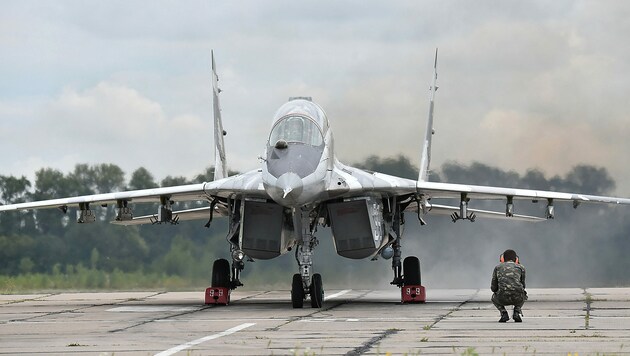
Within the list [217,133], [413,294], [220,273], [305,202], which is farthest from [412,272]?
[217,133]

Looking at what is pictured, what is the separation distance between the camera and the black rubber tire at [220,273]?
941 inches

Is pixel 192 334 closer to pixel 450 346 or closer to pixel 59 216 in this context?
pixel 450 346

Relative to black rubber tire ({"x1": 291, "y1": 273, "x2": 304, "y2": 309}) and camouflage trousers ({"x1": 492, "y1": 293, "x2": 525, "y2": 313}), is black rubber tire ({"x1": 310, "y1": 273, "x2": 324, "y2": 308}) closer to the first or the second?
black rubber tire ({"x1": 291, "y1": 273, "x2": 304, "y2": 309})

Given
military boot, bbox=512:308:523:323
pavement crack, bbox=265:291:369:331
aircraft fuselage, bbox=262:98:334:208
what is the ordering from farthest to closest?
aircraft fuselage, bbox=262:98:334:208 < military boot, bbox=512:308:523:323 < pavement crack, bbox=265:291:369:331

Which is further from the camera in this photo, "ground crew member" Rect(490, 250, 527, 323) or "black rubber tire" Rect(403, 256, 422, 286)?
"black rubber tire" Rect(403, 256, 422, 286)

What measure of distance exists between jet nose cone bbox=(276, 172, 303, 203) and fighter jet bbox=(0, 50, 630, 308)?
0.02 m

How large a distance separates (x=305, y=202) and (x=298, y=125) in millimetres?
1337

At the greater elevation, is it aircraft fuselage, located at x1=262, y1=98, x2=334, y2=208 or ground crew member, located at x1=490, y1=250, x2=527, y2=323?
aircraft fuselage, located at x1=262, y1=98, x2=334, y2=208

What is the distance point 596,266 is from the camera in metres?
33.1

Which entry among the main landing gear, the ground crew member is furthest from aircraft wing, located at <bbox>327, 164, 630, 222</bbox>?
the ground crew member

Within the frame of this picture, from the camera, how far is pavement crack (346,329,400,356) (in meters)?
13.1

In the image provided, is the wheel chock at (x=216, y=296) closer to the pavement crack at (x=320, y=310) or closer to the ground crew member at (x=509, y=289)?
the pavement crack at (x=320, y=310)

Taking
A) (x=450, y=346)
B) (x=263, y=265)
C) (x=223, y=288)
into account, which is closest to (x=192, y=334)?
(x=450, y=346)

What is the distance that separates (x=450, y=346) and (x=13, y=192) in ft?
75.8
